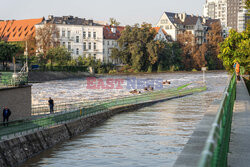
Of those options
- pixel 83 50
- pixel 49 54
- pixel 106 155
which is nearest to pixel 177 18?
pixel 83 50

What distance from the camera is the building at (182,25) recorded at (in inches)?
6275

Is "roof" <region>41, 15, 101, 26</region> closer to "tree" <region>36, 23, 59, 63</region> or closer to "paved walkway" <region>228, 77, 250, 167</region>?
"tree" <region>36, 23, 59, 63</region>

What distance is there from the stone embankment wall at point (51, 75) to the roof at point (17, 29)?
2085cm

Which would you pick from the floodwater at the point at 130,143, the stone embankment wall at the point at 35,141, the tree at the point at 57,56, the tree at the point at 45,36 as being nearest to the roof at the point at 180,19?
the tree at the point at 45,36

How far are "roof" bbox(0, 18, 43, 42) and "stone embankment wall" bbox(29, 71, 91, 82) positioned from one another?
2085 centimetres

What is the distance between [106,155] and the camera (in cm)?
2606

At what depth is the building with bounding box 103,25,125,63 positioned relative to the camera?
A: 135 metres

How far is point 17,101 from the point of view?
106ft

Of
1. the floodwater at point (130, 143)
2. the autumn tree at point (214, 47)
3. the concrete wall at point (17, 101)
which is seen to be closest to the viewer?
the floodwater at point (130, 143)

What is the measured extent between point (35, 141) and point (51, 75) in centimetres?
7835

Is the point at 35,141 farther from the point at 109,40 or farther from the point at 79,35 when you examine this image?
the point at 109,40

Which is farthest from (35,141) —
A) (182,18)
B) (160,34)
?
(182,18)

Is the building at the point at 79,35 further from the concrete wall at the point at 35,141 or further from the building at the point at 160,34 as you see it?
the concrete wall at the point at 35,141

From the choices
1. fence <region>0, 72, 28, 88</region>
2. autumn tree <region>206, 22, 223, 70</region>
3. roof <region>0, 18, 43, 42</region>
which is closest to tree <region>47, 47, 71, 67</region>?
roof <region>0, 18, 43, 42</region>
